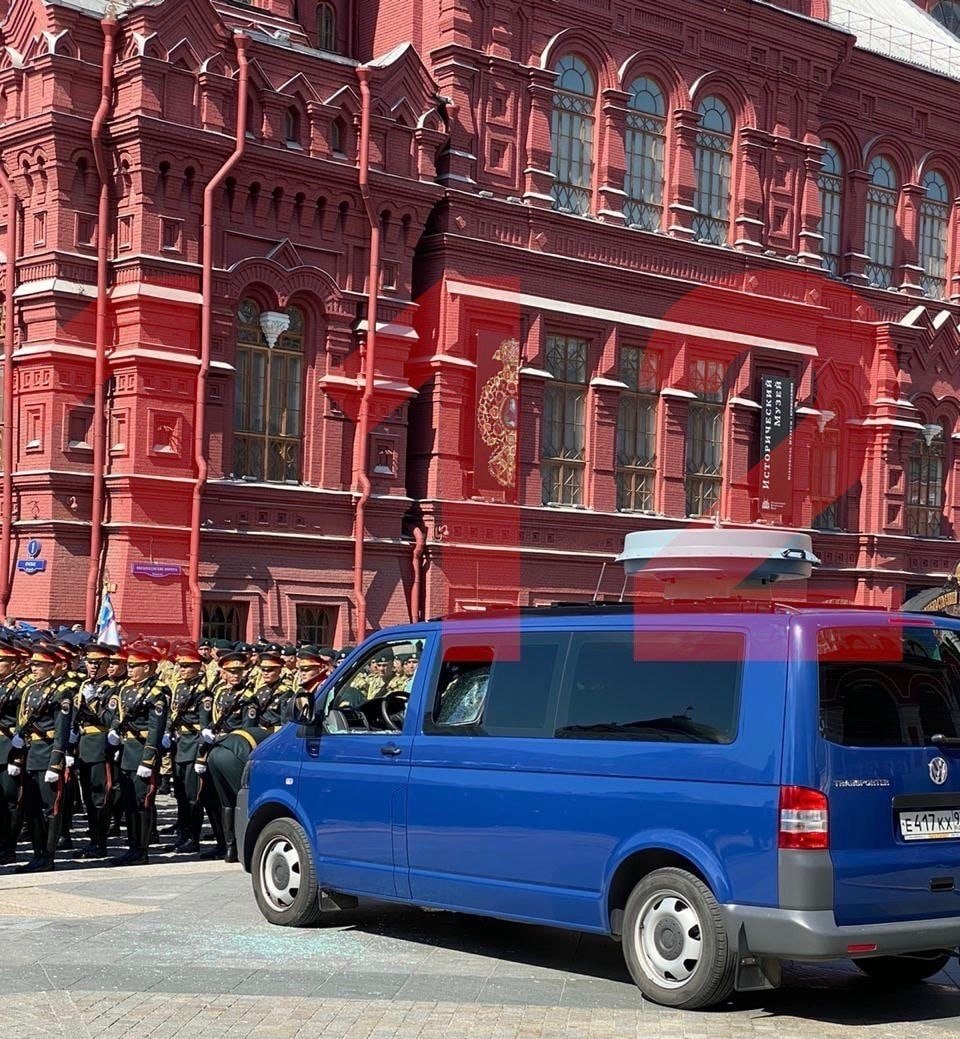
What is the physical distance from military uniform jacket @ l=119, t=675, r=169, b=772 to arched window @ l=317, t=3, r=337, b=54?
52.6 ft

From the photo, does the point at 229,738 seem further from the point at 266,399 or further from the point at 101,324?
the point at 266,399

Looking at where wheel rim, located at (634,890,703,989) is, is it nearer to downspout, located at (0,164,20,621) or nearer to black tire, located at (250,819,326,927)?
black tire, located at (250,819,326,927)

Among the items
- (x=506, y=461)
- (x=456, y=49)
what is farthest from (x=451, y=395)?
(x=456, y=49)

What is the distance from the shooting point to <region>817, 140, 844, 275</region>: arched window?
33.9 m

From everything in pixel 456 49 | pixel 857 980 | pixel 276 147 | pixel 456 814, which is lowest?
pixel 857 980

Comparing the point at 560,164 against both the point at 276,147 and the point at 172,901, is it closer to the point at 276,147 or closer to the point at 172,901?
the point at 276,147

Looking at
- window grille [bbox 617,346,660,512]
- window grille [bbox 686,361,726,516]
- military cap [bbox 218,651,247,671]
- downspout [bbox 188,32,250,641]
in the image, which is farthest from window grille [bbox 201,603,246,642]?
window grille [bbox 686,361,726,516]

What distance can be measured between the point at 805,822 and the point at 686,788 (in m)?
0.65

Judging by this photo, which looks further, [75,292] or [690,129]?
[690,129]

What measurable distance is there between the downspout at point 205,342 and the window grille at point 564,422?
6.19 meters

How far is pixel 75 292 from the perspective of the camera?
24125mm

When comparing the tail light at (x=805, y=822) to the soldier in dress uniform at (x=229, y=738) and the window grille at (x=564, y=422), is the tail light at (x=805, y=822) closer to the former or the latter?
the soldier in dress uniform at (x=229, y=738)

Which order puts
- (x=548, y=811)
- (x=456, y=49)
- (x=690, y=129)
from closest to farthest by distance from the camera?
(x=548, y=811), (x=456, y=49), (x=690, y=129)

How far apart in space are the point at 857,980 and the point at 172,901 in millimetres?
4412
